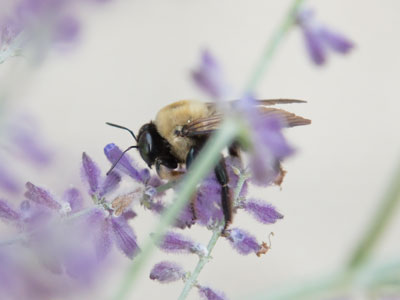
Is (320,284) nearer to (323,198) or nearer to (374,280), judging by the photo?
(374,280)

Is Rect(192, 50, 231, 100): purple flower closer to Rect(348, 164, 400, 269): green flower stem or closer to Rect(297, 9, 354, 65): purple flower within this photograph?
Rect(297, 9, 354, 65): purple flower

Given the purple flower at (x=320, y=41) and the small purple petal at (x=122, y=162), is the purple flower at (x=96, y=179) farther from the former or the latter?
the purple flower at (x=320, y=41)

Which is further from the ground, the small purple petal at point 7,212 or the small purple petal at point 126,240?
the small purple petal at point 126,240

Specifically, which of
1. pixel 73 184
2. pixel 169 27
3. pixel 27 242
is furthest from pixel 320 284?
pixel 169 27

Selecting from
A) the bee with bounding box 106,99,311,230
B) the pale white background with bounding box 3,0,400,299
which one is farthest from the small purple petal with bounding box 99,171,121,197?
the pale white background with bounding box 3,0,400,299

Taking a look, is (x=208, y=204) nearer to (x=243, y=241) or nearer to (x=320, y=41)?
(x=243, y=241)

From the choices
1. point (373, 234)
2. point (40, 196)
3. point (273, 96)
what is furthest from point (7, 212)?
point (273, 96)

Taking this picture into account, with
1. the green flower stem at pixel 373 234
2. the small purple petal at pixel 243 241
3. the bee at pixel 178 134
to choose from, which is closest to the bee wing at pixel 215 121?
the bee at pixel 178 134
